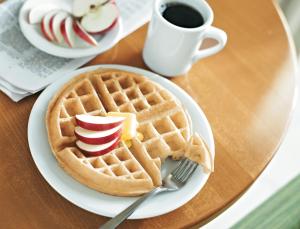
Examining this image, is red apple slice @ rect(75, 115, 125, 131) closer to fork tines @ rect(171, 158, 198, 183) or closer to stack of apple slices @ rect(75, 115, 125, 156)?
stack of apple slices @ rect(75, 115, 125, 156)

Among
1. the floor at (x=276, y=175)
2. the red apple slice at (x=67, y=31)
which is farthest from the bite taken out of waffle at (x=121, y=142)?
the floor at (x=276, y=175)

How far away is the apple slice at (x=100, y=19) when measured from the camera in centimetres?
116

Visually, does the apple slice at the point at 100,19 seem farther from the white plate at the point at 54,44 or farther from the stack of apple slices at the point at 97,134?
the stack of apple slices at the point at 97,134

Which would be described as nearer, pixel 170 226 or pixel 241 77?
pixel 170 226

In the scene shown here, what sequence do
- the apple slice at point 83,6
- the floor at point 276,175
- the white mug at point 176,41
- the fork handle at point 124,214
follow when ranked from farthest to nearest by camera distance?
the floor at point 276,175, the apple slice at point 83,6, the white mug at point 176,41, the fork handle at point 124,214

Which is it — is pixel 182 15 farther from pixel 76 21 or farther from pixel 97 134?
pixel 97 134

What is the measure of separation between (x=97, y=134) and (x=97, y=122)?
26mm

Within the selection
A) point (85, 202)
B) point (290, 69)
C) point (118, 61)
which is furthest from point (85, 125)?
point (290, 69)

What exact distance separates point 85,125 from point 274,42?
0.62 m

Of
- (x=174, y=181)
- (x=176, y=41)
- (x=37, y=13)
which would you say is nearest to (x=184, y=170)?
(x=174, y=181)

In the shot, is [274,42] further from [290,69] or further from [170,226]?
[170,226]

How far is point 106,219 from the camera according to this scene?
0.90m

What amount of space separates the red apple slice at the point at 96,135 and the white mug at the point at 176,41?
10.1 inches

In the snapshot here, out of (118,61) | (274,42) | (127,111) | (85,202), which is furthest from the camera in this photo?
(274,42)
